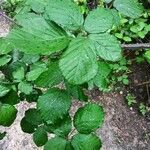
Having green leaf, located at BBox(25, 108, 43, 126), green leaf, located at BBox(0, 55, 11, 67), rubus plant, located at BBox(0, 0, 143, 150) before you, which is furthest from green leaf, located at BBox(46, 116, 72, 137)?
green leaf, located at BBox(0, 55, 11, 67)

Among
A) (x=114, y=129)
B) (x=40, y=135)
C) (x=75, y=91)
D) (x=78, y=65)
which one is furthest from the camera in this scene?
(x=114, y=129)

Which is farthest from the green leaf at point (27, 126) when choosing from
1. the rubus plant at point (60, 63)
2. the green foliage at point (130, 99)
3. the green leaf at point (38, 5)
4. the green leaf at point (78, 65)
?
the green foliage at point (130, 99)

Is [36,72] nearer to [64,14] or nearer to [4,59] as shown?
[4,59]

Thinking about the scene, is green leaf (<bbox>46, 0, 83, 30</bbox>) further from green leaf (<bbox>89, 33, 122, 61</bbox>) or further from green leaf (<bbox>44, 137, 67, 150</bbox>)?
green leaf (<bbox>44, 137, 67, 150</bbox>)

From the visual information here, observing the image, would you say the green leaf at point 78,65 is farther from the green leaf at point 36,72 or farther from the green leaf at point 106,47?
the green leaf at point 36,72

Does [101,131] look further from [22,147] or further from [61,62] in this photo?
[61,62]

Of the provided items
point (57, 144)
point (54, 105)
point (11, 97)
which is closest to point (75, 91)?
point (54, 105)

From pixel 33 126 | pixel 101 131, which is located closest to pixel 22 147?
pixel 101 131
